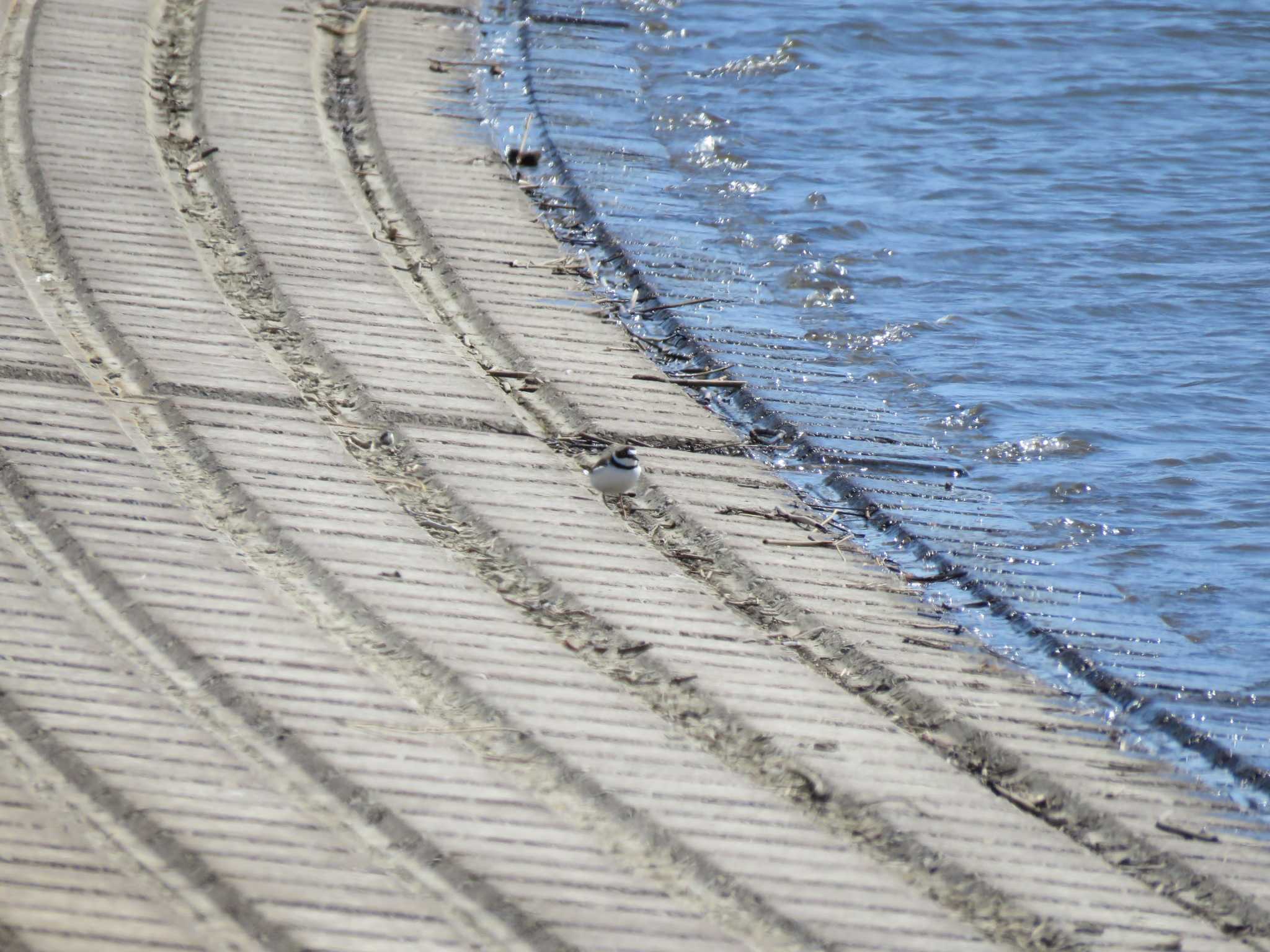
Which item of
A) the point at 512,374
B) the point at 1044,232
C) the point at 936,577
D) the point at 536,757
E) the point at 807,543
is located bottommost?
the point at 536,757

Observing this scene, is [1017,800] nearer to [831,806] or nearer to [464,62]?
[831,806]

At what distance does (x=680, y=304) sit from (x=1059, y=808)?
297cm

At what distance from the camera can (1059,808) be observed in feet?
12.5

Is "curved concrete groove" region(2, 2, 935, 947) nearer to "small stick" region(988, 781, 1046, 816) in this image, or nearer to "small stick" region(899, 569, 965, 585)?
"small stick" region(988, 781, 1046, 816)

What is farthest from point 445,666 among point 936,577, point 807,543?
point 936,577

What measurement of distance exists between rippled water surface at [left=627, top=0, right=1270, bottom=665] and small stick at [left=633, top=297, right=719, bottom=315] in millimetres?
296

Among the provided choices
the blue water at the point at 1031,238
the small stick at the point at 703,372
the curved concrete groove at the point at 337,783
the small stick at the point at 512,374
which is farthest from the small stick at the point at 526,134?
the curved concrete groove at the point at 337,783

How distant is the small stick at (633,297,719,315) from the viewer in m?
6.24

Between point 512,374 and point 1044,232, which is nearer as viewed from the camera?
point 512,374

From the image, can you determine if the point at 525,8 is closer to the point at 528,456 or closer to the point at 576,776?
the point at 528,456

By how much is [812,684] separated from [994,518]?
1270 millimetres

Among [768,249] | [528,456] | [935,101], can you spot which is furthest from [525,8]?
[528,456]

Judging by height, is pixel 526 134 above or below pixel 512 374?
A: above

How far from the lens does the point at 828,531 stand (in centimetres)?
496
